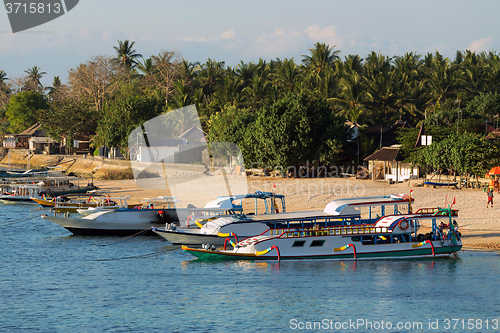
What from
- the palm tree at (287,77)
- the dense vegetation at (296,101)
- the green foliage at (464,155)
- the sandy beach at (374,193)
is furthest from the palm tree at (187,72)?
the green foliage at (464,155)

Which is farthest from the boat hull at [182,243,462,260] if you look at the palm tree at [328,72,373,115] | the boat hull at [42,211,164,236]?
the palm tree at [328,72,373,115]

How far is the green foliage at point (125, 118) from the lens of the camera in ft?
316

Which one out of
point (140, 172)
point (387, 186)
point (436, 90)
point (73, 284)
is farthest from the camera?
point (436, 90)

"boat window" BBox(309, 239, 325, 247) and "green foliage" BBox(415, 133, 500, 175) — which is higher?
"green foliage" BBox(415, 133, 500, 175)

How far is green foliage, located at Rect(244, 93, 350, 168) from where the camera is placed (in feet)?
221

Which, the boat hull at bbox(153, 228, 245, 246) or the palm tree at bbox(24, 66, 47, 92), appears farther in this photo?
the palm tree at bbox(24, 66, 47, 92)

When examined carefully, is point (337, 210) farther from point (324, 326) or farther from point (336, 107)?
point (336, 107)

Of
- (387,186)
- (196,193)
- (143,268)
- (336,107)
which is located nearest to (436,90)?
(336,107)

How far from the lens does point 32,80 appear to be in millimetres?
182750

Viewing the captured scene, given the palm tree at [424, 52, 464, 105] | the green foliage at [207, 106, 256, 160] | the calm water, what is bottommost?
the calm water

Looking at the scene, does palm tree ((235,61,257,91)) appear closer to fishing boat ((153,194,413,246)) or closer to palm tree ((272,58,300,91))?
palm tree ((272,58,300,91))

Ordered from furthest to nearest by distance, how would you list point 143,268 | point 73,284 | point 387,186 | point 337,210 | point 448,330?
point 387,186 → point 337,210 → point 143,268 → point 73,284 → point 448,330

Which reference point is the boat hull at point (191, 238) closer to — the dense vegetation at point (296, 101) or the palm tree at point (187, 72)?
the dense vegetation at point (296, 101)

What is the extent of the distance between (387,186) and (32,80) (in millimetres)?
159427
